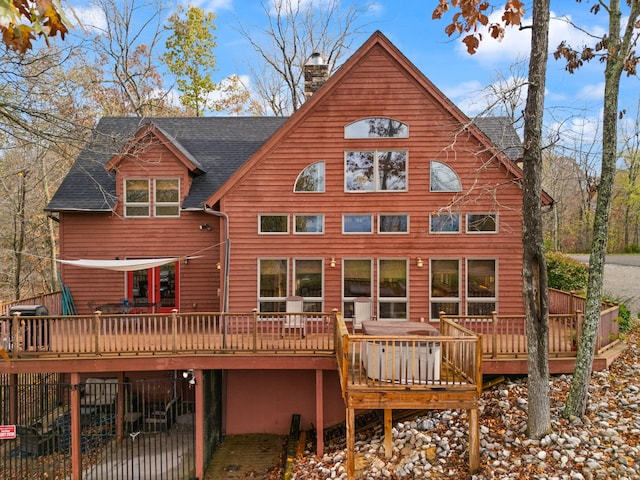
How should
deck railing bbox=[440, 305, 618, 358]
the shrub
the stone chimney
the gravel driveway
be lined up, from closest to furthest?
deck railing bbox=[440, 305, 618, 358] < the shrub < the stone chimney < the gravel driveway

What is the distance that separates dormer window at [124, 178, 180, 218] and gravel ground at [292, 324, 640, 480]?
7.76m

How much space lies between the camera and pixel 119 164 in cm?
1169

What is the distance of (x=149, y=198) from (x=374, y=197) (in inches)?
259

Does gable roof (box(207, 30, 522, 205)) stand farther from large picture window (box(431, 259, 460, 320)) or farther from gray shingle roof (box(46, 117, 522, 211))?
large picture window (box(431, 259, 460, 320))

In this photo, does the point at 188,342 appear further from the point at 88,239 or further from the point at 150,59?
the point at 150,59

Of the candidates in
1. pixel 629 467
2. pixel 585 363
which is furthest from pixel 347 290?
pixel 629 467

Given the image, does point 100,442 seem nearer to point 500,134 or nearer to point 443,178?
point 443,178

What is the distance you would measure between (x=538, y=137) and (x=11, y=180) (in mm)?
22143

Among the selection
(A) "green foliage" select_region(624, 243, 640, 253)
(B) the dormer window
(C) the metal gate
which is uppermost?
(B) the dormer window

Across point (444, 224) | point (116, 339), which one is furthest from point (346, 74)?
point (116, 339)

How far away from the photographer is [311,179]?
10.5m

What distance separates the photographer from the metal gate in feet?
28.5

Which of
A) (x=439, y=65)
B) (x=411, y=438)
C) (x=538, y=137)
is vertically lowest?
(x=411, y=438)

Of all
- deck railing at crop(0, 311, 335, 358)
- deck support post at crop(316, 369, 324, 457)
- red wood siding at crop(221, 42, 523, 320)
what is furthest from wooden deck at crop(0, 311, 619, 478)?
red wood siding at crop(221, 42, 523, 320)
